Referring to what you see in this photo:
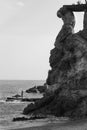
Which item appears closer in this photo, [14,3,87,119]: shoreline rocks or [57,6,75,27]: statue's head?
[14,3,87,119]: shoreline rocks

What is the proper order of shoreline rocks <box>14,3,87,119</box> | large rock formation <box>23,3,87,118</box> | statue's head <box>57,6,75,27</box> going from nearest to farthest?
shoreline rocks <box>14,3,87,119</box> → large rock formation <box>23,3,87,118</box> → statue's head <box>57,6,75,27</box>

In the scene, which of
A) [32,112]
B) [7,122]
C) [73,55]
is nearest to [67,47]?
[73,55]

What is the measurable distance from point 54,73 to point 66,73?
455 cm

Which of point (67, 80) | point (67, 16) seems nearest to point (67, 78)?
point (67, 80)

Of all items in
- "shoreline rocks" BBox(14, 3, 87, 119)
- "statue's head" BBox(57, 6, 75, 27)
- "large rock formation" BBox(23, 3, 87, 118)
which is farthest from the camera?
"statue's head" BBox(57, 6, 75, 27)

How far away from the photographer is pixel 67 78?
73500 millimetres

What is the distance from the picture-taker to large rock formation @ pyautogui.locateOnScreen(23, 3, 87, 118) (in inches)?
2689

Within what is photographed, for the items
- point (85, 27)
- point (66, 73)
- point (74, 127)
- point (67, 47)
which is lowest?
point (74, 127)

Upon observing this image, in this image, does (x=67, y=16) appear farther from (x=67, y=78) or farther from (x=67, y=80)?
(x=67, y=80)

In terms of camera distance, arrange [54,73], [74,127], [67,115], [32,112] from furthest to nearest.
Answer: [54,73], [32,112], [67,115], [74,127]

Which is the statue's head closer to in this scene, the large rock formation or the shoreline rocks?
the large rock formation

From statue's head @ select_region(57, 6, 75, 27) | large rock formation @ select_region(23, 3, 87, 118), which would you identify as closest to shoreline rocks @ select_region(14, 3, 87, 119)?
large rock formation @ select_region(23, 3, 87, 118)

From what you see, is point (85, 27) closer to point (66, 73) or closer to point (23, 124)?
point (66, 73)

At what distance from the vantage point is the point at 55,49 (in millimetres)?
81750
